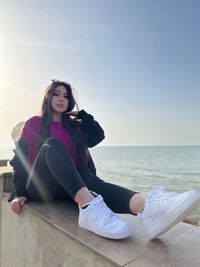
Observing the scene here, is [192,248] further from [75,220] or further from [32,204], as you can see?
[32,204]

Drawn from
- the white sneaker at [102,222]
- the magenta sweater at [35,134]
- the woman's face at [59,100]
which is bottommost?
the white sneaker at [102,222]

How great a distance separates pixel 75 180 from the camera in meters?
1.23

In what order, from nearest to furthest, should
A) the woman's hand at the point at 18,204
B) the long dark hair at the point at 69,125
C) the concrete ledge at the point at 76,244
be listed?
1. the concrete ledge at the point at 76,244
2. the woman's hand at the point at 18,204
3. the long dark hair at the point at 69,125

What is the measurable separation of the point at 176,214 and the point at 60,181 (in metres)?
0.54

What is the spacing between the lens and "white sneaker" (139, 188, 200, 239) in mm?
1021

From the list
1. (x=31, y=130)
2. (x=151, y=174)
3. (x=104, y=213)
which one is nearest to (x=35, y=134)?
(x=31, y=130)

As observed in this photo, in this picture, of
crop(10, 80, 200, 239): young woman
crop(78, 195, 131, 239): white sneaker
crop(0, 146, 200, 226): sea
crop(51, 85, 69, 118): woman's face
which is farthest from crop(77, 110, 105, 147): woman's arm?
crop(78, 195, 131, 239): white sneaker

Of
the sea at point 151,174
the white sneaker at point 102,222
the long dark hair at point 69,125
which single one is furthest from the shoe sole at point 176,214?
the long dark hair at point 69,125

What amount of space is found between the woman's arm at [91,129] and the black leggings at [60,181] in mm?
343

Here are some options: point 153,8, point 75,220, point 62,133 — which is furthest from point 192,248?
point 153,8

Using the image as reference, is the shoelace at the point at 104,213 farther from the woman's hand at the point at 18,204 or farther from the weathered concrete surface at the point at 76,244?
the woman's hand at the point at 18,204

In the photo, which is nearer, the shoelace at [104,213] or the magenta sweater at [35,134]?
the shoelace at [104,213]

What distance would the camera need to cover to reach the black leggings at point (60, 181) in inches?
49.0

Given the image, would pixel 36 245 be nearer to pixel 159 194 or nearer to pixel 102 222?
→ pixel 102 222
